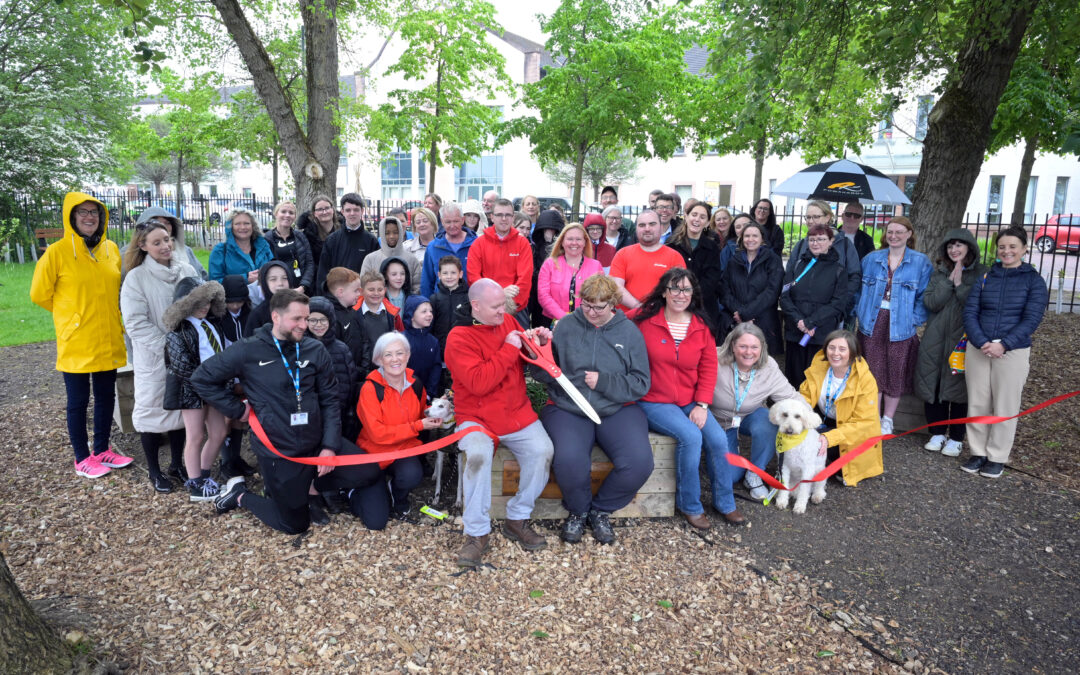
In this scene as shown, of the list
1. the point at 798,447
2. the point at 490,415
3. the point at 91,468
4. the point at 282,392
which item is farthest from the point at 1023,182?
the point at 91,468

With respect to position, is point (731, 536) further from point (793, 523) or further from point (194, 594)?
point (194, 594)

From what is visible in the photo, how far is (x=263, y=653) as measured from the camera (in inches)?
127

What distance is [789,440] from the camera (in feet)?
15.8

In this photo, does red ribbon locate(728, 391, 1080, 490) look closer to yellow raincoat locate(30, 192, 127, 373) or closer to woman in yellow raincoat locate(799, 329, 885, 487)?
woman in yellow raincoat locate(799, 329, 885, 487)

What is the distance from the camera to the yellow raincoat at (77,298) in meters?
4.84

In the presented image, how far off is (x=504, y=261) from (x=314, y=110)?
562 cm

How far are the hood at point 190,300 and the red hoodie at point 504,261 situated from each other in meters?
2.15

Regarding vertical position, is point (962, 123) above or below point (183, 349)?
above

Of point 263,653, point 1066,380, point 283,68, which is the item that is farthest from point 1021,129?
point 283,68

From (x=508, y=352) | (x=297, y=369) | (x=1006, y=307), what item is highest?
(x=1006, y=307)

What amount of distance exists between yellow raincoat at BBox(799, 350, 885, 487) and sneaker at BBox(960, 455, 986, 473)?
0.84 meters

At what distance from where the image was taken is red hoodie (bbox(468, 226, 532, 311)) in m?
6.11

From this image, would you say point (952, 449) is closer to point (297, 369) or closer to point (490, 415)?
point (490, 415)

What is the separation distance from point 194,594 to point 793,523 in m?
3.81
